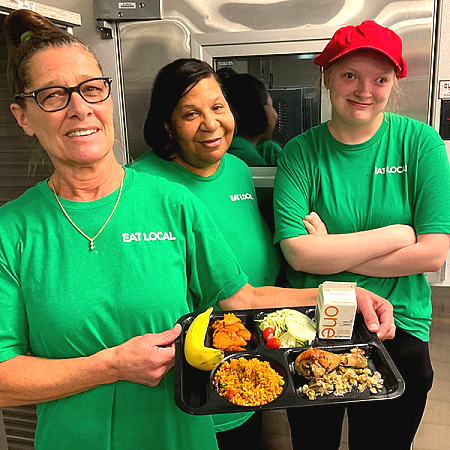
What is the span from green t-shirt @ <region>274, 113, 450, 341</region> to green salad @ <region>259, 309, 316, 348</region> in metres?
0.36

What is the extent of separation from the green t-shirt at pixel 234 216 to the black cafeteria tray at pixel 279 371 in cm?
33

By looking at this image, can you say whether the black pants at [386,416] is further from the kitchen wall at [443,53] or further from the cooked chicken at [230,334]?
the kitchen wall at [443,53]

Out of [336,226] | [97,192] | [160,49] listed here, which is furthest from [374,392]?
[160,49]

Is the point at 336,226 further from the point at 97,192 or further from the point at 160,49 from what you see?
the point at 160,49

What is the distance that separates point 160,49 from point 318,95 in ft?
2.36

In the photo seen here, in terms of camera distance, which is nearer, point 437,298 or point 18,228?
point 18,228

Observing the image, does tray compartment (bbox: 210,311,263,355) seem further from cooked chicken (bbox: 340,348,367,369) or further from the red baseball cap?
the red baseball cap

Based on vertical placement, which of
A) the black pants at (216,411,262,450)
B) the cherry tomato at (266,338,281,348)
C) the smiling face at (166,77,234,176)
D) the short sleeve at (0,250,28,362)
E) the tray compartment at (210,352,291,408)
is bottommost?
the black pants at (216,411,262,450)

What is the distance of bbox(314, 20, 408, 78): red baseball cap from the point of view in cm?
135

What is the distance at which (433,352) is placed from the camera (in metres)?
1.99

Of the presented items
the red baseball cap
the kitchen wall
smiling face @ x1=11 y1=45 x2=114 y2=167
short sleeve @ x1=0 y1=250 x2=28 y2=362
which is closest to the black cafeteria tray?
short sleeve @ x1=0 y1=250 x2=28 y2=362

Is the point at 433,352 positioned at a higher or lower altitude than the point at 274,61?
lower

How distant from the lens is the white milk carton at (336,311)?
1071 mm

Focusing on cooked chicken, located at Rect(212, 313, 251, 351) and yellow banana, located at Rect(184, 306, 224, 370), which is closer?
yellow banana, located at Rect(184, 306, 224, 370)
